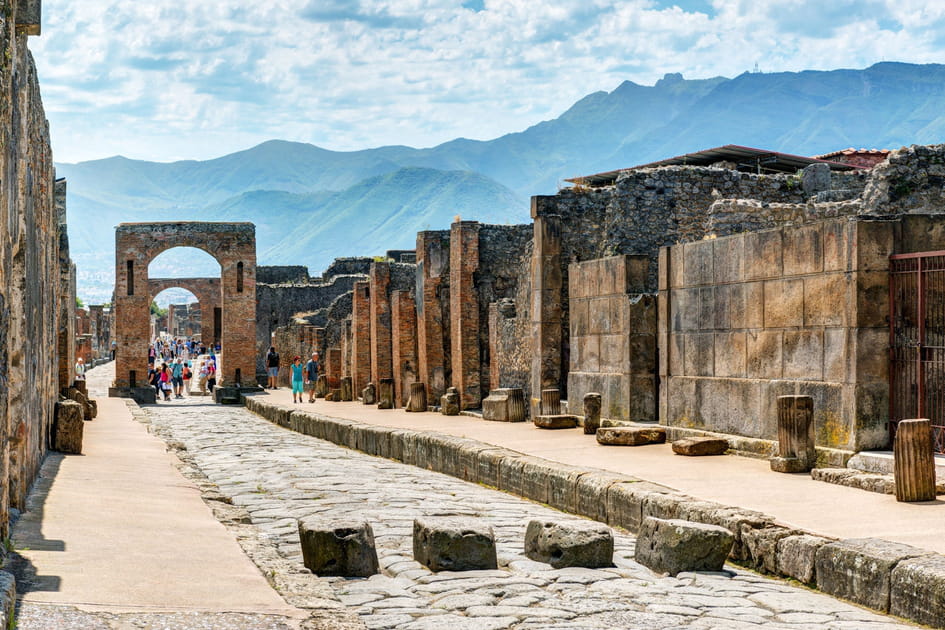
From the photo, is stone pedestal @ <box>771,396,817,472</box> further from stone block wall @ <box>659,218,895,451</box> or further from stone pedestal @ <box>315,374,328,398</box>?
stone pedestal @ <box>315,374,328,398</box>

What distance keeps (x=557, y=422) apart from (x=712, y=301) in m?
3.79

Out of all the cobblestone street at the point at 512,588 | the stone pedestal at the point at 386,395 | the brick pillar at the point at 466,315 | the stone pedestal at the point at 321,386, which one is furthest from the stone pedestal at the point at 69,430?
the stone pedestal at the point at 321,386

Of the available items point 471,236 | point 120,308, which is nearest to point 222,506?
point 471,236

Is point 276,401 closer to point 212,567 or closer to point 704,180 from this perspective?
point 704,180

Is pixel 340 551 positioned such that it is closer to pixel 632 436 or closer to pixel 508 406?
pixel 632 436

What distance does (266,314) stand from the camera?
44.7 meters

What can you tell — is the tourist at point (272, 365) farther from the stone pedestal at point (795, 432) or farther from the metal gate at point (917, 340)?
the metal gate at point (917, 340)

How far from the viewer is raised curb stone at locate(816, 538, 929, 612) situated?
558 centimetres

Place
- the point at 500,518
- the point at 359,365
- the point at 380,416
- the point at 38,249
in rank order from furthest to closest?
the point at 359,365 < the point at 380,416 < the point at 38,249 < the point at 500,518

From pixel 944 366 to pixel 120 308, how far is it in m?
28.8

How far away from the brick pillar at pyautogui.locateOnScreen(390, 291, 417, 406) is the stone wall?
37.8ft

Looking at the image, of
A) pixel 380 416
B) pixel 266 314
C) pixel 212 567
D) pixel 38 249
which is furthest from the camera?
pixel 266 314

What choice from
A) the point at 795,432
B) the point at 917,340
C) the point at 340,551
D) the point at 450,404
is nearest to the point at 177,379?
the point at 450,404

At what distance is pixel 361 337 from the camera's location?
26875mm
